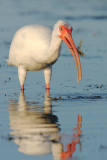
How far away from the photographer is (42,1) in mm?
35562

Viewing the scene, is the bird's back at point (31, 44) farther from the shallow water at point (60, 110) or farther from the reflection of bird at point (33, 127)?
the reflection of bird at point (33, 127)

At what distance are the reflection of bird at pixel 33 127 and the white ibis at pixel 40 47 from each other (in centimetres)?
115

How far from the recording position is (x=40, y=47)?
12672 mm

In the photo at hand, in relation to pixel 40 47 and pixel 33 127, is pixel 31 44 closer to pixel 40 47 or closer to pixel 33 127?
pixel 40 47

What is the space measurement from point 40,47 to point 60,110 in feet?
7.18

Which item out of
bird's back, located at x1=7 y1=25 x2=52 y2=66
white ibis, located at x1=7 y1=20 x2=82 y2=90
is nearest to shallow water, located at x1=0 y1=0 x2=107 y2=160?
white ibis, located at x1=7 y1=20 x2=82 y2=90

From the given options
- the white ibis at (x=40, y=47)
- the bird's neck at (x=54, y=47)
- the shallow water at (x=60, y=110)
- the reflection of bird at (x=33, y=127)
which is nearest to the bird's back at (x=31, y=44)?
the white ibis at (x=40, y=47)

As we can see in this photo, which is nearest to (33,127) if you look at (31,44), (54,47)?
(54,47)

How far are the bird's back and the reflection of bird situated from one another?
126 centimetres

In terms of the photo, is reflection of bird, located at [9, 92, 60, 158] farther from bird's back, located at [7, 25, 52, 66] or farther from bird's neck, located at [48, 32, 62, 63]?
bird's back, located at [7, 25, 52, 66]

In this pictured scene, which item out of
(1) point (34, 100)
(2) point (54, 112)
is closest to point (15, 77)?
(1) point (34, 100)

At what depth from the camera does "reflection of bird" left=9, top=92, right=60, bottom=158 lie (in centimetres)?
838

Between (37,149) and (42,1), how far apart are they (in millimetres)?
27796

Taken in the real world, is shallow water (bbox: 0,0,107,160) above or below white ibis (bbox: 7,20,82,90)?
below
